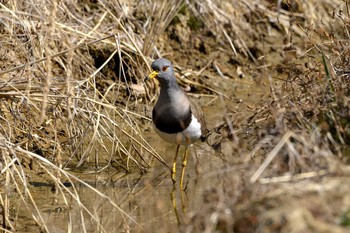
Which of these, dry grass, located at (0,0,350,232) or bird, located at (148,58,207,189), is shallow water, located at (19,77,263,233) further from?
bird, located at (148,58,207,189)

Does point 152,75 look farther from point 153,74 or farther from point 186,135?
point 186,135

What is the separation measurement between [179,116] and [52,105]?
3.56 feet

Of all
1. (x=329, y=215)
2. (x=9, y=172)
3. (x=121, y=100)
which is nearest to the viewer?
(x=329, y=215)

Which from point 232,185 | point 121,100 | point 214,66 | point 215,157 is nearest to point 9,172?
point 232,185

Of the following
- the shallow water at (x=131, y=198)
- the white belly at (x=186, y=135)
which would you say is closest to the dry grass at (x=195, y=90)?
the shallow water at (x=131, y=198)

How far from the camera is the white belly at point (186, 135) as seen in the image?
7055 mm

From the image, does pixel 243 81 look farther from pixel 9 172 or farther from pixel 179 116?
pixel 9 172

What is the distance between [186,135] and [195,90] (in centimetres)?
211

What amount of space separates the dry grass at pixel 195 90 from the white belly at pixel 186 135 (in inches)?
8.5

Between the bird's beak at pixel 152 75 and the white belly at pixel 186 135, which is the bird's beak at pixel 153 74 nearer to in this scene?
the bird's beak at pixel 152 75

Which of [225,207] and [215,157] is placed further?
[215,157]

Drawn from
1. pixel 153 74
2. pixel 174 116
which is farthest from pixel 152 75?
pixel 174 116

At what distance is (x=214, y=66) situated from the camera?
9.57m

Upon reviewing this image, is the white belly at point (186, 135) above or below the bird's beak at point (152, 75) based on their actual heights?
below
